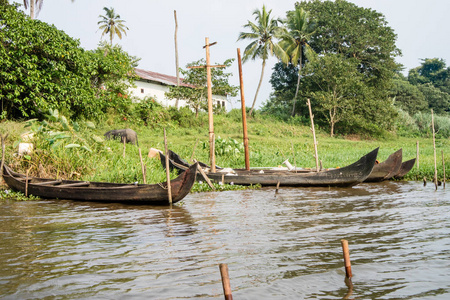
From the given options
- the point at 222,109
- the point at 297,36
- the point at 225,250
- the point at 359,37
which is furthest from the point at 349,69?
the point at 225,250

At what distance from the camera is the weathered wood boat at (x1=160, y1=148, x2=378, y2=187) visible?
13.0 m

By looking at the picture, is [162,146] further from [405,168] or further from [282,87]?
[282,87]

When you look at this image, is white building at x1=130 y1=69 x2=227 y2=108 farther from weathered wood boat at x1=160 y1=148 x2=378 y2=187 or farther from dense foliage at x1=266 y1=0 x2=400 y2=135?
weathered wood boat at x1=160 y1=148 x2=378 y2=187

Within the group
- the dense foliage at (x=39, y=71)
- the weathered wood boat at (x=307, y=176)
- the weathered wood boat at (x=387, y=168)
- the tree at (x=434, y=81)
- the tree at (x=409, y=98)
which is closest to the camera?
the weathered wood boat at (x=307, y=176)

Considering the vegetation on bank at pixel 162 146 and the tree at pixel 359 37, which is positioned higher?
the tree at pixel 359 37

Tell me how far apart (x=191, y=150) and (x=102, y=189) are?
1013cm

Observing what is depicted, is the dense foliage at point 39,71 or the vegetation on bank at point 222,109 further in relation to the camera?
the dense foliage at point 39,71

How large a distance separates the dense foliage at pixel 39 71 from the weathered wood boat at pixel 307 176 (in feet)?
19.7

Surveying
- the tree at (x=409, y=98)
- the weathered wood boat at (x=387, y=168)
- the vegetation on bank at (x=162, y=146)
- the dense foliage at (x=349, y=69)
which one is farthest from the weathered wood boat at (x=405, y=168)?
the tree at (x=409, y=98)

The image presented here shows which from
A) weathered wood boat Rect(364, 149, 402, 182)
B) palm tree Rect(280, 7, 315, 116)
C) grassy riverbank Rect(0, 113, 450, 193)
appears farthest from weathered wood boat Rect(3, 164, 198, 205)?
palm tree Rect(280, 7, 315, 116)

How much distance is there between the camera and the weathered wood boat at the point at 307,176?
12992 millimetres

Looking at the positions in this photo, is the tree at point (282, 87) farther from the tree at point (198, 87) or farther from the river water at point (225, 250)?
the river water at point (225, 250)

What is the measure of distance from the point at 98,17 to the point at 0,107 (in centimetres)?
2093

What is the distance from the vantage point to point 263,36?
31.9 m
